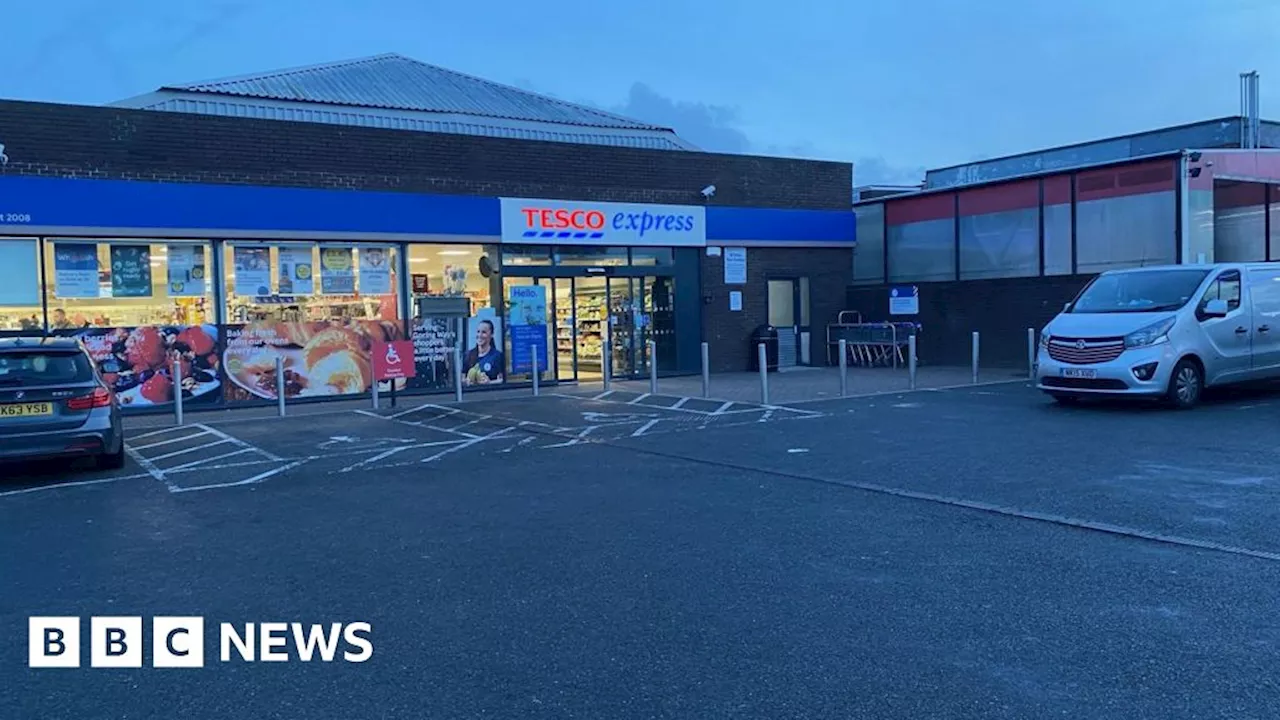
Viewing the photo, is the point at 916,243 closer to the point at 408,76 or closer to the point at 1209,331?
the point at 1209,331

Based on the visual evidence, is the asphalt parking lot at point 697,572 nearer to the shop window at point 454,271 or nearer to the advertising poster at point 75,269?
the advertising poster at point 75,269

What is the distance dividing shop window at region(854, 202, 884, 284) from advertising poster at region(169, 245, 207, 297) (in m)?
15.1

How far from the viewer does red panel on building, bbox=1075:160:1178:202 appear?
1912cm

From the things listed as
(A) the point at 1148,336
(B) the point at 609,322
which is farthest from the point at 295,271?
(A) the point at 1148,336

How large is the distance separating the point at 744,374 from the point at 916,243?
581cm

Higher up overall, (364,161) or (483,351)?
(364,161)

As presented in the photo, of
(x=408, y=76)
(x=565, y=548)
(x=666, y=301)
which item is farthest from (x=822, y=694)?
(x=408, y=76)

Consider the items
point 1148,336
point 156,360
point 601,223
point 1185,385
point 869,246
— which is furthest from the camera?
point 869,246

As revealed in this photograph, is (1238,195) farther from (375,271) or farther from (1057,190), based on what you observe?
(375,271)

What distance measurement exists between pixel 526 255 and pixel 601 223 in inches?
67.4

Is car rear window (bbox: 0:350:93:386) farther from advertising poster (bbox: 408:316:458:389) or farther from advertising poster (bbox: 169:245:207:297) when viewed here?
advertising poster (bbox: 408:316:458:389)

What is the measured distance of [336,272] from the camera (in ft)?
57.8

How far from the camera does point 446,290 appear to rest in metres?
18.7

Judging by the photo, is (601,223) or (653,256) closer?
(601,223)
